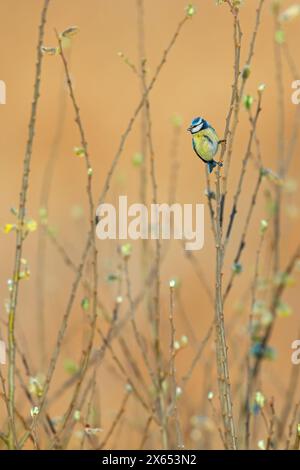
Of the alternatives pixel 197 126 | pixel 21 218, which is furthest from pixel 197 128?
pixel 21 218

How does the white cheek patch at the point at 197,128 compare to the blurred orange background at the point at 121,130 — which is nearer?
the white cheek patch at the point at 197,128

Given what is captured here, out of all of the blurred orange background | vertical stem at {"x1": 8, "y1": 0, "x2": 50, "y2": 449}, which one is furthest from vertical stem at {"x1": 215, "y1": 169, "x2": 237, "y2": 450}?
the blurred orange background

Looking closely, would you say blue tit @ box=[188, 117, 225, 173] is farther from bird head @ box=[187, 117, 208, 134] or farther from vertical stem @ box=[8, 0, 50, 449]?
vertical stem @ box=[8, 0, 50, 449]

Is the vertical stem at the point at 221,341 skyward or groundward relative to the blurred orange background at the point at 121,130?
groundward

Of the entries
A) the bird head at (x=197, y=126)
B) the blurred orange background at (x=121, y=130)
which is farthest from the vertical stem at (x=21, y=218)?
the blurred orange background at (x=121, y=130)

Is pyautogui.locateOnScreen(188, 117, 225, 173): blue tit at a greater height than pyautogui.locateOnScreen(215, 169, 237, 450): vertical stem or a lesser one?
greater

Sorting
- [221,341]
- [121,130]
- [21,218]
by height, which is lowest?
[221,341]

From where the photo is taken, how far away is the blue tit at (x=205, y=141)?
87 centimetres

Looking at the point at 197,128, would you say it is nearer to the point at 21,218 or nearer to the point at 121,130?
the point at 21,218

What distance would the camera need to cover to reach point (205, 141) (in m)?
0.87

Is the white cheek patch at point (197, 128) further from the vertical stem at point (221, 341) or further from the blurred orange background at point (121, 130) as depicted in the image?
the blurred orange background at point (121, 130)

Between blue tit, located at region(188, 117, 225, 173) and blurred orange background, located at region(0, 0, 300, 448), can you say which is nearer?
blue tit, located at region(188, 117, 225, 173)

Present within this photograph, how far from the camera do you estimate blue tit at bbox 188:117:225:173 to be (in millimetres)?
872

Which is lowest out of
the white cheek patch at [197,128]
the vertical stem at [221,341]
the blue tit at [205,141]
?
the vertical stem at [221,341]
